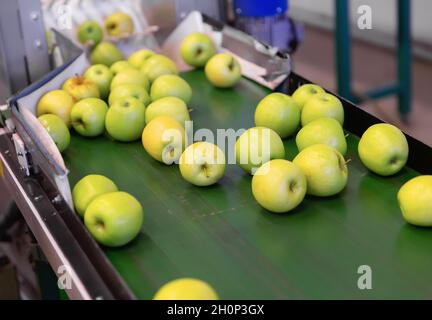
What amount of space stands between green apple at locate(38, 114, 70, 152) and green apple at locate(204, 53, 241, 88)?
0.43 meters

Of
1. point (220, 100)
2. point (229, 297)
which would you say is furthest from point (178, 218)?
point (220, 100)

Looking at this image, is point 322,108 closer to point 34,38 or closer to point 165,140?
point 165,140

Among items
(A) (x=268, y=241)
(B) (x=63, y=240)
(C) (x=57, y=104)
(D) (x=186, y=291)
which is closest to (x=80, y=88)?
(C) (x=57, y=104)

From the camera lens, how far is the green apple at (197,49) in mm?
1739

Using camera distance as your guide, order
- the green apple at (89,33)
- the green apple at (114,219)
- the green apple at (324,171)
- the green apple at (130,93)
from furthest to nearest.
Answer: the green apple at (89,33), the green apple at (130,93), the green apple at (324,171), the green apple at (114,219)

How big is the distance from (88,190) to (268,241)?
323 millimetres

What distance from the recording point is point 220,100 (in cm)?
160

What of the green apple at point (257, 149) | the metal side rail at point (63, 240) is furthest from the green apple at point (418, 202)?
the metal side rail at point (63, 240)

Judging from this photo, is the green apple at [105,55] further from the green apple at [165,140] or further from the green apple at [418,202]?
the green apple at [418,202]

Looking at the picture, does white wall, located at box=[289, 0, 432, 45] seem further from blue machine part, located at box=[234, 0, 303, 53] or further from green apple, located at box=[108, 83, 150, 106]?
green apple, located at box=[108, 83, 150, 106]

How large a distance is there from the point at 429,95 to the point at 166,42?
214 centimetres

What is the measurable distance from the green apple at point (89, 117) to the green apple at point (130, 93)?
5 cm

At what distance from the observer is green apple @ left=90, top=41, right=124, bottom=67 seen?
1.79 m

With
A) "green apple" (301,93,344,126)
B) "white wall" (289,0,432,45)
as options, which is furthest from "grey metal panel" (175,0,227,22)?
"white wall" (289,0,432,45)
